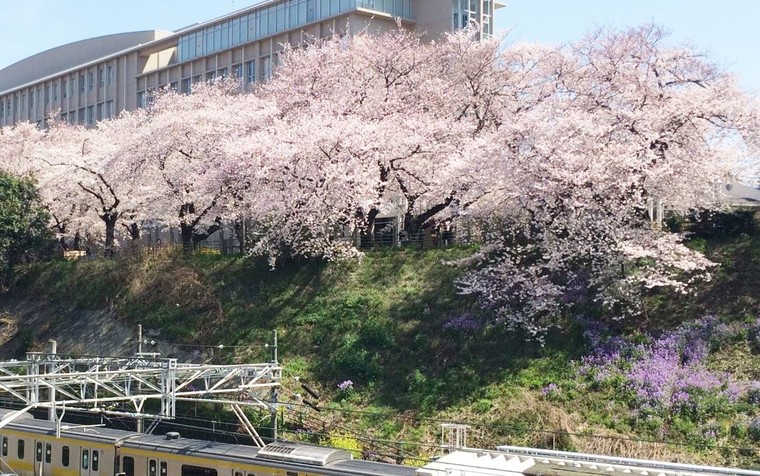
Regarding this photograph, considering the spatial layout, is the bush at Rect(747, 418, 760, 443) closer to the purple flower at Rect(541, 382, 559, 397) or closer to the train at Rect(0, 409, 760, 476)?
the purple flower at Rect(541, 382, 559, 397)

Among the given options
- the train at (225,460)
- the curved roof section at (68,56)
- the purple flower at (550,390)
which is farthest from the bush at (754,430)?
the curved roof section at (68,56)

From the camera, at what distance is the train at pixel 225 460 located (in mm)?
17675

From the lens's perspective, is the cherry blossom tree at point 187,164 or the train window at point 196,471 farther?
the cherry blossom tree at point 187,164

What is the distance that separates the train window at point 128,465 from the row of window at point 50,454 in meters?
0.80

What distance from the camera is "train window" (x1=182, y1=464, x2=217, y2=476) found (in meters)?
22.1

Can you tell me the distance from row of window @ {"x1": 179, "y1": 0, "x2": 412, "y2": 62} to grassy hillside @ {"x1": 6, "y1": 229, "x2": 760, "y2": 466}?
1019 inches

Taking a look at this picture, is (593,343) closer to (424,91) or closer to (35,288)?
(424,91)

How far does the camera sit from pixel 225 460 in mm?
21750

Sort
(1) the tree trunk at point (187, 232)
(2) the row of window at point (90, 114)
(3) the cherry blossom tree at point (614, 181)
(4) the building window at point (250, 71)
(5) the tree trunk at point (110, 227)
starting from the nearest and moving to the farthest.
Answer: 1. (3) the cherry blossom tree at point (614, 181)
2. (1) the tree trunk at point (187, 232)
3. (5) the tree trunk at point (110, 227)
4. (4) the building window at point (250, 71)
5. (2) the row of window at point (90, 114)

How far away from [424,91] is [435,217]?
5.20 meters

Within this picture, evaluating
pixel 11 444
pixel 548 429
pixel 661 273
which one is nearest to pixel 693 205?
pixel 661 273

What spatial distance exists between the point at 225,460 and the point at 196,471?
45.8 inches

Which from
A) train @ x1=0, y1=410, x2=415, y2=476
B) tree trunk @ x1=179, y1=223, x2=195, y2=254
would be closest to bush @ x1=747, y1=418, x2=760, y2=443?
train @ x1=0, y1=410, x2=415, y2=476

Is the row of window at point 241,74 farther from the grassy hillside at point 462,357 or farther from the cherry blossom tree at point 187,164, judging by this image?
the grassy hillside at point 462,357
